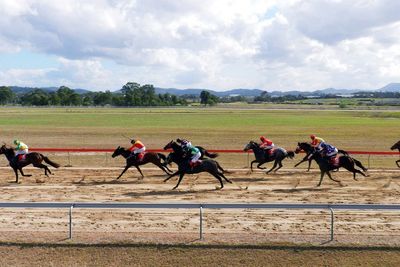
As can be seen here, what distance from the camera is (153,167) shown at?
21.7m

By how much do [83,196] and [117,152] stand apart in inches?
170

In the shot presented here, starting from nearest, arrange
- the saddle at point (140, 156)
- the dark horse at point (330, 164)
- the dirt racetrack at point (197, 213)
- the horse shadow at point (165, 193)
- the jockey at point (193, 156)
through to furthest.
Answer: the dirt racetrack at point (197, 213) → the horse shadow at point (165, 193) → the jockey at point (193, 156) → the dark horse at point (330, 164) → the saddle at point (140, 156)

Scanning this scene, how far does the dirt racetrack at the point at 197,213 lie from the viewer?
1008 cm

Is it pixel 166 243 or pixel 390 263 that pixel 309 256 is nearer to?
pixel 390 263

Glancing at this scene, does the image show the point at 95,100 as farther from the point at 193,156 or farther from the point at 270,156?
the point at 193,156

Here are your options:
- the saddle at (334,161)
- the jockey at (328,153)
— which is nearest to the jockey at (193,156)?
the jockey at (328,153)

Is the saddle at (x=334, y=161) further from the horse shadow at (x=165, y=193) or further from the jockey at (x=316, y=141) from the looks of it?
the horse shadow at (x=165, y=193)

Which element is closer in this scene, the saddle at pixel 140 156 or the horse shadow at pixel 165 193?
the horse shadow at pixel 165 193

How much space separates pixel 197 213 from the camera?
12.2 metres

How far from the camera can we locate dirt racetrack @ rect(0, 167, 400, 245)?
33.1 ft

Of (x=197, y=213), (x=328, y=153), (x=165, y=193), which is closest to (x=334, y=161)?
(x=328, y=153)

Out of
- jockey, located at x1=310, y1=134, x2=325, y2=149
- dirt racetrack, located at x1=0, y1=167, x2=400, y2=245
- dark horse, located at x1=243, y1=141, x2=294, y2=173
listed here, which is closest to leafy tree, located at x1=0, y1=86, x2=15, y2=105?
dirt racetrack, located at x1=0, y1=167, x2=400, y2=245

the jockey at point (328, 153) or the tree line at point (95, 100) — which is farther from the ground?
the jockey at point (328, 153)

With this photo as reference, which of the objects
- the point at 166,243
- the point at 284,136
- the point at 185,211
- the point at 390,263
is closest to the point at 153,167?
the point at 185,211
